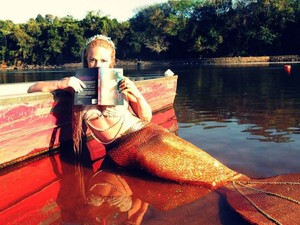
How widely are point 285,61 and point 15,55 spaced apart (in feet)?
182

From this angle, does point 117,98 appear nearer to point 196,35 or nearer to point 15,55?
point 196,35

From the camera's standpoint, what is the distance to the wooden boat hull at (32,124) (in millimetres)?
4406

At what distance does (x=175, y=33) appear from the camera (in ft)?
202

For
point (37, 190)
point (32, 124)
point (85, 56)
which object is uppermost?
point (85, 56)

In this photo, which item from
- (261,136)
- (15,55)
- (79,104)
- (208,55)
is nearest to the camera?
(79,104)

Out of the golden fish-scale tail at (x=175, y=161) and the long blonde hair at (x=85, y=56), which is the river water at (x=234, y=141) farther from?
the long blonde hair at (x=85, y=56)

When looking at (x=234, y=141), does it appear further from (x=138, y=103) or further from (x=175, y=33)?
(x=175, y=33)

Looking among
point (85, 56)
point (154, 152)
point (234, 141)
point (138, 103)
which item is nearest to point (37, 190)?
point (154, 152)

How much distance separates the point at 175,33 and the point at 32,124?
194 ft

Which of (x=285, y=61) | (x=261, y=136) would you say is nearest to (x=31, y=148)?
(x=261, y=136)

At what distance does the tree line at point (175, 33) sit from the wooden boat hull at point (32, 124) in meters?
51.1

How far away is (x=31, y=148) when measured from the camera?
495cm

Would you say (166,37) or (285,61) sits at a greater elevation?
(166,37)

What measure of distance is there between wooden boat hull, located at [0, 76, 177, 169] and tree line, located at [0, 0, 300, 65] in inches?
2010
